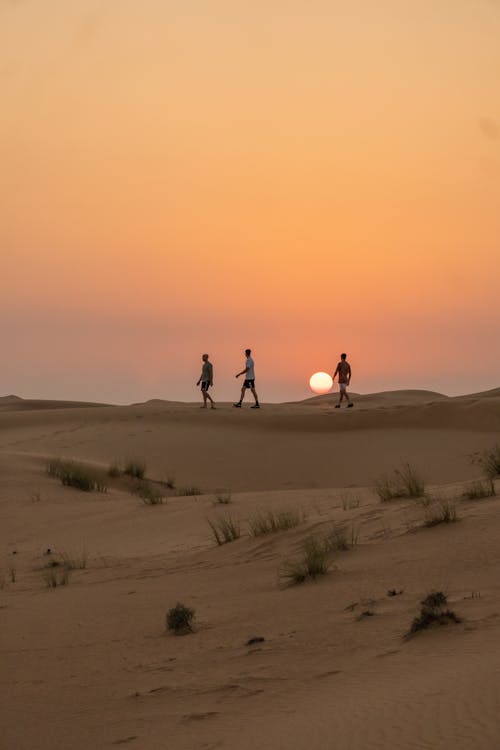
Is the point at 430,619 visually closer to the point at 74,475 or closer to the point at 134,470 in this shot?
the point at 74,475

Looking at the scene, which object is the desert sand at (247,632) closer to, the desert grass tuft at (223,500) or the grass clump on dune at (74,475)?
the desert grass tuft at (223,500)

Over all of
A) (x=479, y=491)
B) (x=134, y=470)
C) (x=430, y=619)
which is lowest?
(x=430, y=619)

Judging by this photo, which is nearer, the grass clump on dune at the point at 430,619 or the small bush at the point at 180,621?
the grass clump on dune at the point at 430,619

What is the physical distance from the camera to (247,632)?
283 inches

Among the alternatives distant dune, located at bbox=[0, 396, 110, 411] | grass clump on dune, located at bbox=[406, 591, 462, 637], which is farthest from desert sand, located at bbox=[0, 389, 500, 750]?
distant dune, located at bbox=[0, 396, 110, 411]

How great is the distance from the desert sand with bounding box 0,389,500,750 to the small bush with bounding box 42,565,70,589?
0.07 m

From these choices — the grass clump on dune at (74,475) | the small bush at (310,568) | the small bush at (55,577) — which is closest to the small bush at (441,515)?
the small bush at (310,568)

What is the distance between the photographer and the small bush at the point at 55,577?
989cm

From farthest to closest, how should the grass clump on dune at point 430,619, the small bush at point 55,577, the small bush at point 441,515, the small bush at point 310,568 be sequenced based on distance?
the small bush at point 55,577 → the small bush at point 441,515 → the small bush at point 310,568 → the grass clump on dune at point 430,619

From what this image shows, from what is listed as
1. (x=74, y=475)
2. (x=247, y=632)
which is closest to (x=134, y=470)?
(x=74, y=475)

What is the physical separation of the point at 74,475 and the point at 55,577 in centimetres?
927

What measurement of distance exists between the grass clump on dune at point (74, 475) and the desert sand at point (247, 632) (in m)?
2.93

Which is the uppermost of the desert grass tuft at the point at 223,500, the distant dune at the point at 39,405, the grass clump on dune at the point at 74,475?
the distant dune at the point at 39,405

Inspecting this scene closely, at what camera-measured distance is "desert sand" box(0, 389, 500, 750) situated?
503cm
